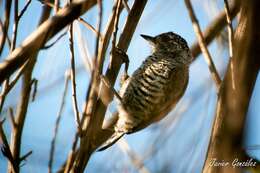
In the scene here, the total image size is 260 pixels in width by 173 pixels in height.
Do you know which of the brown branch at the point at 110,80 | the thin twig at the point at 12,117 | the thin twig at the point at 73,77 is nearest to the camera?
the thin twig at the point at 73,77

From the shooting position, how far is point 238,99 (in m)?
1.18

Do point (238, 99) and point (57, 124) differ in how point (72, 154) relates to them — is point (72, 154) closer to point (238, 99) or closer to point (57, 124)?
point (57, 124)

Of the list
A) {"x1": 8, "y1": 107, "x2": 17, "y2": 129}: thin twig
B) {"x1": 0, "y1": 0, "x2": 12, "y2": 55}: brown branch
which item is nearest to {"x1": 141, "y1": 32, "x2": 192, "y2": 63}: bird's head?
{"x1": 8, "y1": 107, "x2": 17, "y2": 129}: thin twig

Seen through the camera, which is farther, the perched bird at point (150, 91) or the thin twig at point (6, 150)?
the perched bird at point (150, 91)

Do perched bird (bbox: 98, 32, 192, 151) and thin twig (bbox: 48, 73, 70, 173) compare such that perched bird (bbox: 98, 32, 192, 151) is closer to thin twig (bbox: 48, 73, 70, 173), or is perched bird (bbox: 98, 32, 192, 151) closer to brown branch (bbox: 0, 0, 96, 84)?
thin twig (bbox: 48, 73, 70, 173)

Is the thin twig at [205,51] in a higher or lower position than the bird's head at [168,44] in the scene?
Result: higher

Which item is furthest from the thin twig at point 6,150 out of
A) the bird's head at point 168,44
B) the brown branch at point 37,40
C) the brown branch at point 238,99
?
the bird's head at point 168,44

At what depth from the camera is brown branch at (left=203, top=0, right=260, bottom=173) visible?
107 cm

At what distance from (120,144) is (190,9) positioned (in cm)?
66

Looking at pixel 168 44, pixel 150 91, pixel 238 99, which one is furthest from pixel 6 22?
pixel 168 44

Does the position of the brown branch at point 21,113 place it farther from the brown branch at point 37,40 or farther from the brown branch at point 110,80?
the brown branch at point 37,40

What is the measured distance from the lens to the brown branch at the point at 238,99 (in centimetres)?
107

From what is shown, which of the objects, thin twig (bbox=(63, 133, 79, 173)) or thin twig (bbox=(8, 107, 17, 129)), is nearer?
thin twig (bbox=(63, 133, 79, 173))

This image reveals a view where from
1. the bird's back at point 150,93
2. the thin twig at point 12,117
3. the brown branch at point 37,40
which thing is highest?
the brown branch at point 37,40
